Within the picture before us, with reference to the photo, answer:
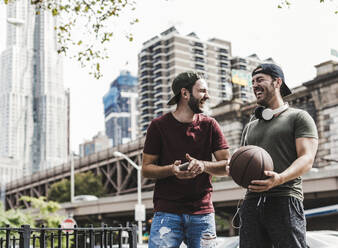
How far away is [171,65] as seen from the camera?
13075 centimetres

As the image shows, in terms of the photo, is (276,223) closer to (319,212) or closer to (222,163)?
(222,163)

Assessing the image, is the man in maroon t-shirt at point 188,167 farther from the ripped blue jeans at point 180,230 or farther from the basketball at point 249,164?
the basketball at point 249,164

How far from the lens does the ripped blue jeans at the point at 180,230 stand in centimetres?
417

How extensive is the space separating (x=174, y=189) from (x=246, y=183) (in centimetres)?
75

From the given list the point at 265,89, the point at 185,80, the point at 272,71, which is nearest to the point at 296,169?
the point at 265,89

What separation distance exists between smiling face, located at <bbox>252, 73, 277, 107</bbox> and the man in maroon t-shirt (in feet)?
1.60

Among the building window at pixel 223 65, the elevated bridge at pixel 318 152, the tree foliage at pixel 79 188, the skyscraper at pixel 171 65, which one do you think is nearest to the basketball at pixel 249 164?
the elevated bridge at pixel 318 152

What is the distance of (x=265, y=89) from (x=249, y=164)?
77cm

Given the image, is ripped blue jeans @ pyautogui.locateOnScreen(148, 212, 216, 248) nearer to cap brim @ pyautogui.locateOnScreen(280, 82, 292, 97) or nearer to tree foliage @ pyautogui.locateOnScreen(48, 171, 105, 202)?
cap brim @ pyautogui.locateOnScreen(280, 82, 292, 97)

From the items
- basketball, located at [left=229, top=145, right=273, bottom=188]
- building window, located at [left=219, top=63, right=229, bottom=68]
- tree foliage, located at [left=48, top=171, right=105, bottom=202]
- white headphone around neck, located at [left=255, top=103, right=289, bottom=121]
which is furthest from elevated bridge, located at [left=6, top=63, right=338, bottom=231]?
building window, located at [left=219, top=63, right=229, bottom=68]

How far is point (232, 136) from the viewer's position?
6153 centimetres

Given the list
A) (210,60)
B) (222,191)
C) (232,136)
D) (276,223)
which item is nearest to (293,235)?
(276,223)

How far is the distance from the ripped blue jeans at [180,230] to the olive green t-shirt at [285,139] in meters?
0.46

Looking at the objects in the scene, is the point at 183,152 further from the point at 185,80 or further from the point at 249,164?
the point at 249,164
